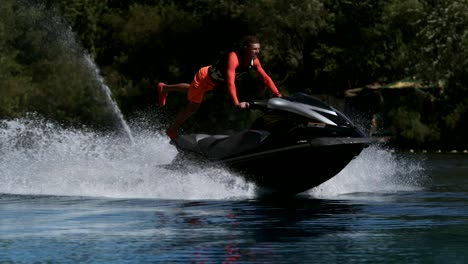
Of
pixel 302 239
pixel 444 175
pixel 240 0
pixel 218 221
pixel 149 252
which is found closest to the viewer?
pixel 149 252

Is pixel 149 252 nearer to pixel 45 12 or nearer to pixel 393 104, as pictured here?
pixel 393 104

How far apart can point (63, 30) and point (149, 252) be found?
50.1 metres

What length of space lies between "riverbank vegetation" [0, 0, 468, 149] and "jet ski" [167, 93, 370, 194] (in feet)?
89.4

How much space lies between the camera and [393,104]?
45.8 m

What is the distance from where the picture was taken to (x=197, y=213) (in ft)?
49.7

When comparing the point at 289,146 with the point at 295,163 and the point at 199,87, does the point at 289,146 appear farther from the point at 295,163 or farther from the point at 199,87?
the point at 199,87

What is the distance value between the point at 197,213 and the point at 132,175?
3.96m

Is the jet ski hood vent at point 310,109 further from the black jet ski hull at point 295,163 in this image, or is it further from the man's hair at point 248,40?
the man's hair at point 248,40

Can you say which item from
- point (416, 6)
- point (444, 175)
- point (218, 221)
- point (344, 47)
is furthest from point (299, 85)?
point (218, 221)

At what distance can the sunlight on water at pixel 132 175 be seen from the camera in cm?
1772

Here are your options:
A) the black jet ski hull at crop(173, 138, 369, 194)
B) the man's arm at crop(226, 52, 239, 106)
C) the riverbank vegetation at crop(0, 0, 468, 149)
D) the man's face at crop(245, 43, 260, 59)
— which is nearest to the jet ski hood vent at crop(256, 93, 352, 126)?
the black jet ski hull at crop(173, 138, 369, 194)

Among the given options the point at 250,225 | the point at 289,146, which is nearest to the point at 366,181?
the point at 289,146

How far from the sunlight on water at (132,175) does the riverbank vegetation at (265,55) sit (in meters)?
23.8

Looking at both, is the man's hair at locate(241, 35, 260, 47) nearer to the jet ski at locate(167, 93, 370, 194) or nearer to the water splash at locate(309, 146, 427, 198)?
the jet ski at locate(167, 93, 370, 194)
